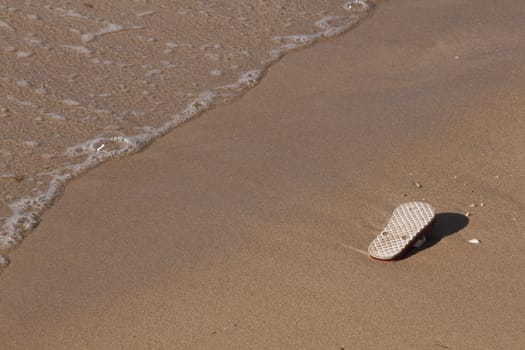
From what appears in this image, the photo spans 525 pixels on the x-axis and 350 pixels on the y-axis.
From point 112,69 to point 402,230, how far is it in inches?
97.4

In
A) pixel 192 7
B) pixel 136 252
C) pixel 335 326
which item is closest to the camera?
pixel 335 326

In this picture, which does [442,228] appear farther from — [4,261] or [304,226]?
[4,261]

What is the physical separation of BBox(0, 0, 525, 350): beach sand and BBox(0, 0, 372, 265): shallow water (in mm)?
175

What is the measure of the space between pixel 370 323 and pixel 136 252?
1.10 meters

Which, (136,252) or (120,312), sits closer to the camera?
(120,312)

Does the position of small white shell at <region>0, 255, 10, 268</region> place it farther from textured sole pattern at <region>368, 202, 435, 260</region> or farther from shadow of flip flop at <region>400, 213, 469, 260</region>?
shadow of flip flop at <region>400, 213, 469, 260</region>

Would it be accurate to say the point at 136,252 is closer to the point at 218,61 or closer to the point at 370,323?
the point at 370,323

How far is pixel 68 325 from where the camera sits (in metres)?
3.22

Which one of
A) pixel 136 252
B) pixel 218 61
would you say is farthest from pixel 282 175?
pixel 218 61

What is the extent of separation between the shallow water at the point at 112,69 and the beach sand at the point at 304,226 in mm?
175

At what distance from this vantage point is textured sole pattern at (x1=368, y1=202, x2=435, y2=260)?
344cm

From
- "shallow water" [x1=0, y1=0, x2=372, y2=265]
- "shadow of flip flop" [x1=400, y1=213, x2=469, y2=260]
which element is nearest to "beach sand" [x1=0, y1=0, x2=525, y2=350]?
"shadow of flip flop" [x1=400, y1=213, x2=469, y2=260]

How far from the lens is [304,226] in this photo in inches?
146

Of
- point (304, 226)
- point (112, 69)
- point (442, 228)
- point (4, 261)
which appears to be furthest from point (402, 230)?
point (112, 69)
